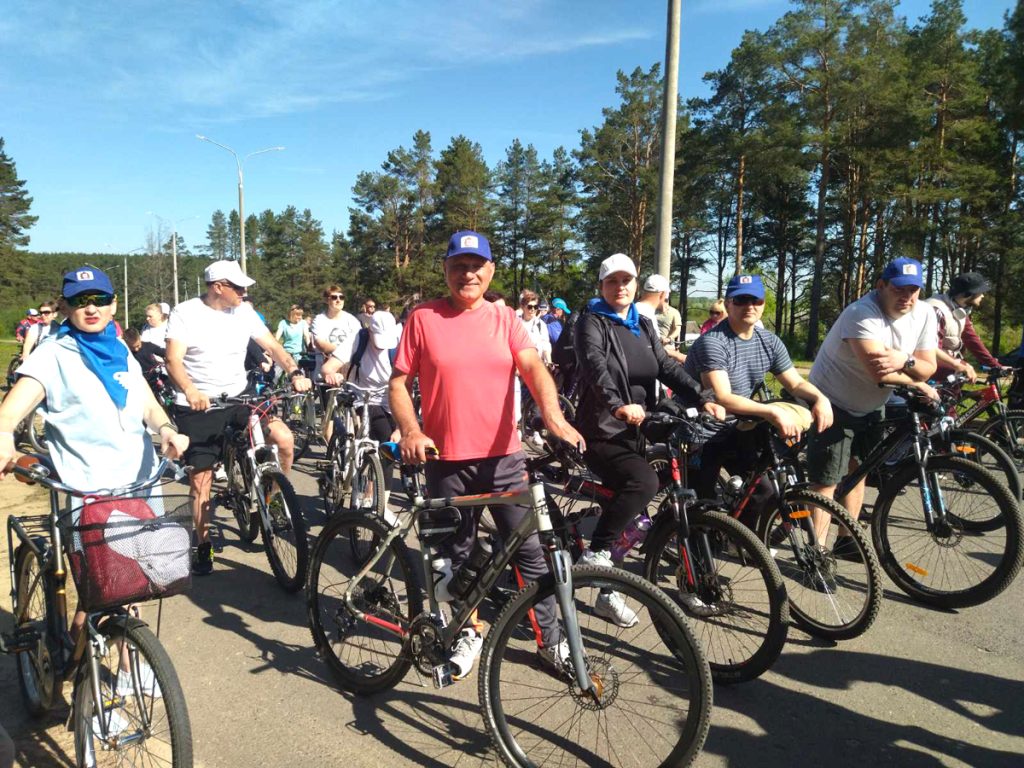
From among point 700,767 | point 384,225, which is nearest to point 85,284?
point 700,767

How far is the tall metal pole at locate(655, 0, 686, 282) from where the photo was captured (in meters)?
8.95

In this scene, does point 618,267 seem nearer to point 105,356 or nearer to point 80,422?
point 105,356

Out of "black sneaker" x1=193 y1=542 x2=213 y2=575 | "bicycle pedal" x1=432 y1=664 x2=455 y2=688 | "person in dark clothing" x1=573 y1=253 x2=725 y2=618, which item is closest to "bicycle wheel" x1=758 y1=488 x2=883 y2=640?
"person in dark clothing" x1=573 y1=253 x2=725 y2=618

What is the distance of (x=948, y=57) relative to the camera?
96.4 ft

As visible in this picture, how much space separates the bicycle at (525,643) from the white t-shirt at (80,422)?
97 centimetres

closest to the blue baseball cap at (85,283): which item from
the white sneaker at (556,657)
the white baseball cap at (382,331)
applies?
the white sneaker at (556,657)

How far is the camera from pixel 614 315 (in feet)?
14.1

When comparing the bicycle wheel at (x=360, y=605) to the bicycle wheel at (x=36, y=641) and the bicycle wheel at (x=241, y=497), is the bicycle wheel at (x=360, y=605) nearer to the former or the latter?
the bicycle wheel at (x=36, y=641)

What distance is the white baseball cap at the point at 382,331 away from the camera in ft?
20.6

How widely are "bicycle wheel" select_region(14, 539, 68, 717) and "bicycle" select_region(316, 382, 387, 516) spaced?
2.55m

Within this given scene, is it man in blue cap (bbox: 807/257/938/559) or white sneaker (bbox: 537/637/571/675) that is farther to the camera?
man in blue cap (bbox: 807/257/938/559)

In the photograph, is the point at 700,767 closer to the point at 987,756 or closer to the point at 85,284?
the point at 987,756

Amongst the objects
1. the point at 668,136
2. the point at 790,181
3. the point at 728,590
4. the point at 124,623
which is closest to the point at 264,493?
the point at 124,623

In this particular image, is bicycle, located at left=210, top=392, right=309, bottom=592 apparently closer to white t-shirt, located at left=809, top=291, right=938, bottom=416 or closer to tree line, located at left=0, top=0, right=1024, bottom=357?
white t-shirt, located at left=809, top=291, right=938, bottom=416
